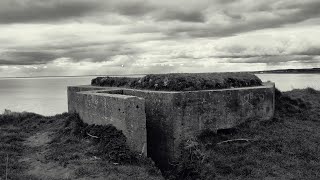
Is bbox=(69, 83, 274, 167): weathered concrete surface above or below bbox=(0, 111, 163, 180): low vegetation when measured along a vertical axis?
above

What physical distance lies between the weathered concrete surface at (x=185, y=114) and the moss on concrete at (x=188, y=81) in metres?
0.53

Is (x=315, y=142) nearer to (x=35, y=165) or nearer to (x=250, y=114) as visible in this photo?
(x=250, y=114)

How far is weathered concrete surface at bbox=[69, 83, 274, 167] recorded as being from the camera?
10203 mm

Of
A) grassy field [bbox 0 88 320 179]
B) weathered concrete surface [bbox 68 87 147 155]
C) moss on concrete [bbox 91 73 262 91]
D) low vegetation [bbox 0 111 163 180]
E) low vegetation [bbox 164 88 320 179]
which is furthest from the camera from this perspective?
moss on concrete [bbox 91 73 262 91]

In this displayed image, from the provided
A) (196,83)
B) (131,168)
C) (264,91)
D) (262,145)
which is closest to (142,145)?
(131,168)

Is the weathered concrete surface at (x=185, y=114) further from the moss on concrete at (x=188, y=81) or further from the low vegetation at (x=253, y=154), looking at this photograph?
the moss on concrete at (x=188, y=81)

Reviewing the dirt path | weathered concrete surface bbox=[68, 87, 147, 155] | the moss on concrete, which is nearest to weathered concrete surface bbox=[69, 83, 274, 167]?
the moss on concrete

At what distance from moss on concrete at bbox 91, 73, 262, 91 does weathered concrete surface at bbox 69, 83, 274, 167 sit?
53 cm

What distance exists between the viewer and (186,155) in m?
10.0

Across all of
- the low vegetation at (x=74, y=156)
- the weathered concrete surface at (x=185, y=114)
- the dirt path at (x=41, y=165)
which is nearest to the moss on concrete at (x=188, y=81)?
the weathered concrete surface at (x=185, y=114)

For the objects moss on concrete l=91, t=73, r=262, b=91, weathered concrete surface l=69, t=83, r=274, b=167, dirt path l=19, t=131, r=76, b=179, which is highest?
moss on concrete l=91, t=73, r=262, b=91

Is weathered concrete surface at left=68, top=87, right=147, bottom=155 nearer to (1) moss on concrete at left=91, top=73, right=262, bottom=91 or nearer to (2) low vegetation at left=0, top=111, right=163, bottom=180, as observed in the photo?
(2) low vegetation at left=0, top=111, right=163, bottom=180

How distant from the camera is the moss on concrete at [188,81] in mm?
11195

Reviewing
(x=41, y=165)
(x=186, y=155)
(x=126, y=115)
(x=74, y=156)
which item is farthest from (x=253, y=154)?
(x=41, y=165)
